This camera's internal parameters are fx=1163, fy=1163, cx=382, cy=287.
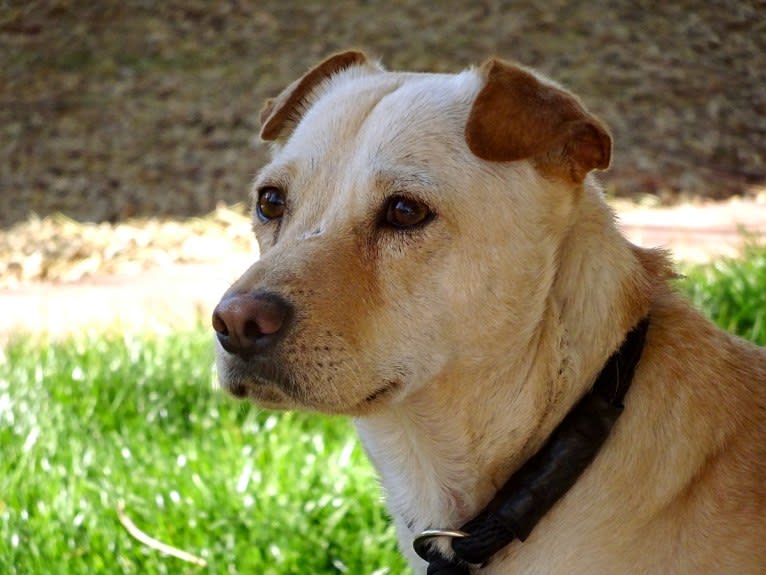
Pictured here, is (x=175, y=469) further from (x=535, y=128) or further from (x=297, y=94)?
(x=535, y=128)

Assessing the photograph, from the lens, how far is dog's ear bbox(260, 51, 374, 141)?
3.10 meters

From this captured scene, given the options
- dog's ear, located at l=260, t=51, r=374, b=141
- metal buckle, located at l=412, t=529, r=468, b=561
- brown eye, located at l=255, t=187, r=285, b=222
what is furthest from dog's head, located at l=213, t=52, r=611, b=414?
dog's ear, located at l=260, t=51, r=374, b=141

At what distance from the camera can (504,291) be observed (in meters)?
2.50

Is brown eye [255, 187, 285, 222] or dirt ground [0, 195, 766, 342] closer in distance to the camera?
brown eye [255, 187, 285, 222]

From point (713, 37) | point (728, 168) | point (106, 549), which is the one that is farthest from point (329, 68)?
point (713, 37)

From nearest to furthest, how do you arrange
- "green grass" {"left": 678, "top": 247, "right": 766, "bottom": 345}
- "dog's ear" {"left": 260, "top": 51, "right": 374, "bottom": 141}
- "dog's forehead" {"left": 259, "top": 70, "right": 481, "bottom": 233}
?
"dog's forehead" {"left": 259, "top": 70, "right": 481, "bottom": 233}, "dog's ear" {"left": 260, "top": 51, "right": 374, "bottom": 141}, "green grass" {"left": 678, "top": 247, "right": 766, "bottom": 345}

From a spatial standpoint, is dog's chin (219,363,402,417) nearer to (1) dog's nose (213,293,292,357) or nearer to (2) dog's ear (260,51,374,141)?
(1) dog's nose (213,293,292,357)

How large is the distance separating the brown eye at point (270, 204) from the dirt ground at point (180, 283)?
2979mm

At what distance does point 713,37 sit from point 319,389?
341 inches

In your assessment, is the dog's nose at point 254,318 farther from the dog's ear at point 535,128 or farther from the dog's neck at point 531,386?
the dog's ear at point 535,128

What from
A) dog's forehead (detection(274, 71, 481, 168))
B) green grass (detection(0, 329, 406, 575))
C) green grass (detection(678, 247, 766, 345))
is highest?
dog's forehead (detection(274, 71, 481, 168))

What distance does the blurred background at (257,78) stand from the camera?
29.2 feet

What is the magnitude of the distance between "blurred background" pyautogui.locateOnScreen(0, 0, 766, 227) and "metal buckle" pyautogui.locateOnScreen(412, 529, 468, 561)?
5.77 m

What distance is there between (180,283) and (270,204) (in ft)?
13.9
